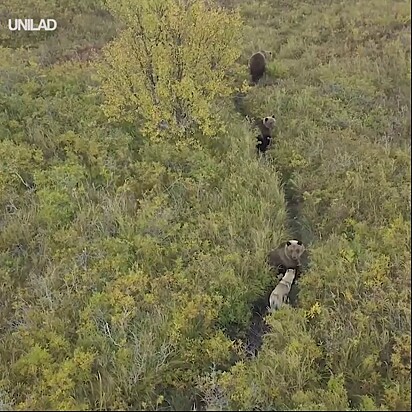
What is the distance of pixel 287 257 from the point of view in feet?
21.2

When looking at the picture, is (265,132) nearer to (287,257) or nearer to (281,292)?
(287,257)

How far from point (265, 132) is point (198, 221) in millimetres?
2829

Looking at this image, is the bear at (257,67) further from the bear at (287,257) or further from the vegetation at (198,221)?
the bear at (287,257)

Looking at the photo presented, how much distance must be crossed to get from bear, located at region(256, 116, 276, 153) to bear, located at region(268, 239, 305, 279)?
2.75 meters

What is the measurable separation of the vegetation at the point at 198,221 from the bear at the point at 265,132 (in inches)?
6.5

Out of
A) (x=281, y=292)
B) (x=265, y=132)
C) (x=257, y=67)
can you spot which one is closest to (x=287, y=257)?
(x=281, y=292)

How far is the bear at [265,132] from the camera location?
9008 mm

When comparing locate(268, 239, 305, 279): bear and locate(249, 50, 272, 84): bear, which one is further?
locate(249, 50, 272, 84): bear

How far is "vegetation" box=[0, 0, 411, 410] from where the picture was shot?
509cm

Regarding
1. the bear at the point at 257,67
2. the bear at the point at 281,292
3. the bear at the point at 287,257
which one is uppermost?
the bear at the point at 257,67

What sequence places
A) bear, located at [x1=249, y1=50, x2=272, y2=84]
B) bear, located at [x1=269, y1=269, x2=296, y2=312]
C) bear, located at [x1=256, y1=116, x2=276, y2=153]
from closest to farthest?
bear, located at [x1=269, y1=269, x2=296, y2=312] < bear, located at [x1=256, y1=116, x2=276, y2=153] < bear, located at [x1=249, y1=50, x2=272, y2=84]

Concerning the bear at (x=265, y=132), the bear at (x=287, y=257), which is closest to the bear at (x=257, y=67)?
the bear at (x=265, y=132)

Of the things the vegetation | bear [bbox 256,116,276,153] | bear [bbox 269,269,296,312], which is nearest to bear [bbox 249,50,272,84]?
the vegetation

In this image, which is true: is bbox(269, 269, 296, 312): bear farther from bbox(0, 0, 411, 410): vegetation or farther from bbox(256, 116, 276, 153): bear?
bbox(256, 116, 276, 153): bear
